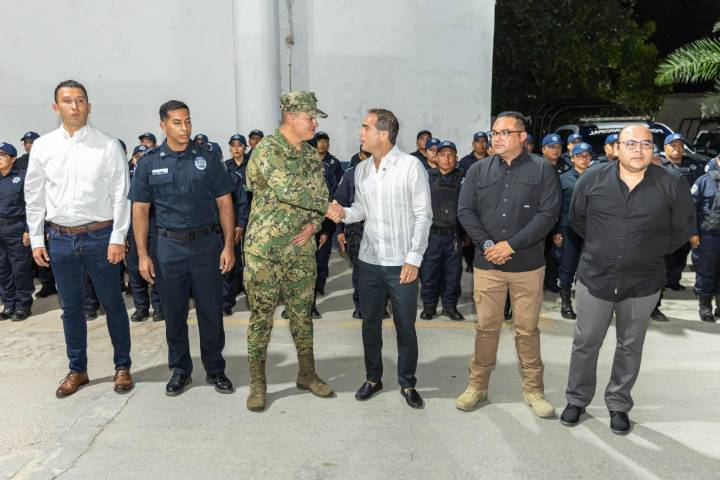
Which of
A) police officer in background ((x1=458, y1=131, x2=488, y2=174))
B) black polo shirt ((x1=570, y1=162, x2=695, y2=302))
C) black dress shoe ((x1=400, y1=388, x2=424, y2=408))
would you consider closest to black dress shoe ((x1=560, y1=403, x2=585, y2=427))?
black polo shirt ((x1=570, y1=162, x2=695, y2=302))

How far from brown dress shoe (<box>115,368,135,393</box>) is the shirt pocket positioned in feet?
4.64

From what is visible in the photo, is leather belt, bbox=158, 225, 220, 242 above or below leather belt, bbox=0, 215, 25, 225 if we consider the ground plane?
above

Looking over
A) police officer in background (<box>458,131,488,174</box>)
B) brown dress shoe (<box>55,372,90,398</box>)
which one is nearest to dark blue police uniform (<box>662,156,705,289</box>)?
police officer in background (<box>458,131,488,174</box>)

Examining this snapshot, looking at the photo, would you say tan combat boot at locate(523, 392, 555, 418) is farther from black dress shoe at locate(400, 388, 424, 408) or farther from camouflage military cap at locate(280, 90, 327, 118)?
camouflage military cap at locate(280, 90, 327, 118)

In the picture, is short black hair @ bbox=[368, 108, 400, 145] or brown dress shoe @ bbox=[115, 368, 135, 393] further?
brown dress shoe @ bbox=[115, 368, 135, 393]

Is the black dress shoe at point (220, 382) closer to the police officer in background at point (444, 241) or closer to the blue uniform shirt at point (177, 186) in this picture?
the blue uniform shirt at point (177, 186)

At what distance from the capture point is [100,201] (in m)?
4.71

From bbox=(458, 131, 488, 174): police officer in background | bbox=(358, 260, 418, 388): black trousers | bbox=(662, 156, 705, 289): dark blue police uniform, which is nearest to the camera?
bbox=(358, 260, 418, 388): black trousers

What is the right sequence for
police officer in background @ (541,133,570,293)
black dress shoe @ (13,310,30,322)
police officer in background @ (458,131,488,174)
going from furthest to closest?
police officer in background @ (458,131,488,174) → police officer in background @ (541,133,570,293) → black dress shoe @ (13,310,30,322)

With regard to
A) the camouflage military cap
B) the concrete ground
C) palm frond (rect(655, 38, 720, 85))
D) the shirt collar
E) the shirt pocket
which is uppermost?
palm frond (rect(655, 38, 720, 85))

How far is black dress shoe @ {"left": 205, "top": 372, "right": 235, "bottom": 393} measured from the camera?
486 centimetres

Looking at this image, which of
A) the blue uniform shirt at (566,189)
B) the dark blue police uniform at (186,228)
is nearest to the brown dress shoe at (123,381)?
the dark blue police uniform at (186,228)

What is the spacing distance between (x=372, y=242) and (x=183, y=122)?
156 centimetres

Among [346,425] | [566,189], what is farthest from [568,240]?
[346,425]
